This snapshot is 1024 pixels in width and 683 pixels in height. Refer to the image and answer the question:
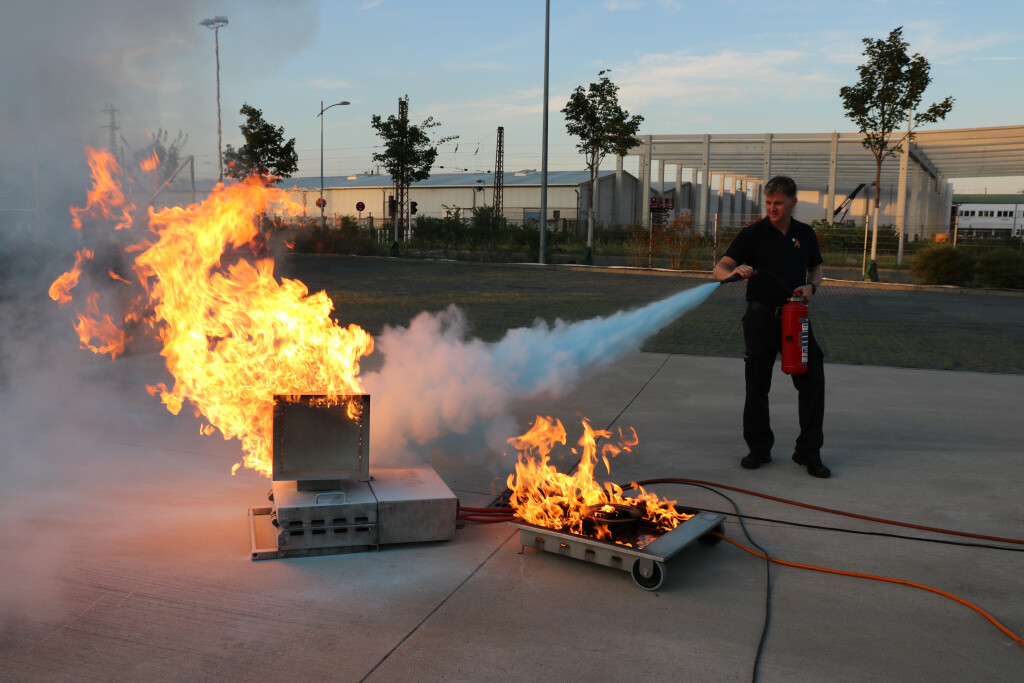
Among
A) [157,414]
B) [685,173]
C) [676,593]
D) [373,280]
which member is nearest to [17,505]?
[157,414]

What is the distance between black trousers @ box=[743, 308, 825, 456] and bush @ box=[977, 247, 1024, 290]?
19986 millimetres

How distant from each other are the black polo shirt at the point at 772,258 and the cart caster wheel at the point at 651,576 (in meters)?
2.39

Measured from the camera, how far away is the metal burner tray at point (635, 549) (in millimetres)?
3416

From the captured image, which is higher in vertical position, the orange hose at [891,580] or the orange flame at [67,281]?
the orange flame at [67,281]

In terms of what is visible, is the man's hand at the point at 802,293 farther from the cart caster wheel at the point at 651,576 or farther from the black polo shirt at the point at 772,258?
the cart caster wheel at the point at 651,576

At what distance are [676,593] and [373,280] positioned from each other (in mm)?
18089

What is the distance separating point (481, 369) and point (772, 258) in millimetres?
2260

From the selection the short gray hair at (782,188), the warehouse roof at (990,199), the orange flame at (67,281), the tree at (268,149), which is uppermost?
the warehouse roof at (990,199)

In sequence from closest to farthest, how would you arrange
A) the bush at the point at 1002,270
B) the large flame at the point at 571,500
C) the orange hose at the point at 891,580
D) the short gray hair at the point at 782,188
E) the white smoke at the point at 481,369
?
1. the orange hose at the point at 891,580
2. the large flame at the point at 571,500
3. the short gray hair at the point at 782,188
4. the white smoke at the point at 481,369
5. the bush at the point at 1002,270

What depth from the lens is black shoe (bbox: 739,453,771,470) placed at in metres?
5.27

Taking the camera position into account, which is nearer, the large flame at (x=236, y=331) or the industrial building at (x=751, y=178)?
the large flame at (x=236, y=331)

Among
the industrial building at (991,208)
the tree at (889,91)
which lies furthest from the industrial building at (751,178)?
the industrial building at (991,208)

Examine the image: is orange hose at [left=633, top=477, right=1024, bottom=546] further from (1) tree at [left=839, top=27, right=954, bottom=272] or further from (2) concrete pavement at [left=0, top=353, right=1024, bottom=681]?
(1) tree at [left=839, top=27, right=954, bottom=272]

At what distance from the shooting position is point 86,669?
2.68 meters
